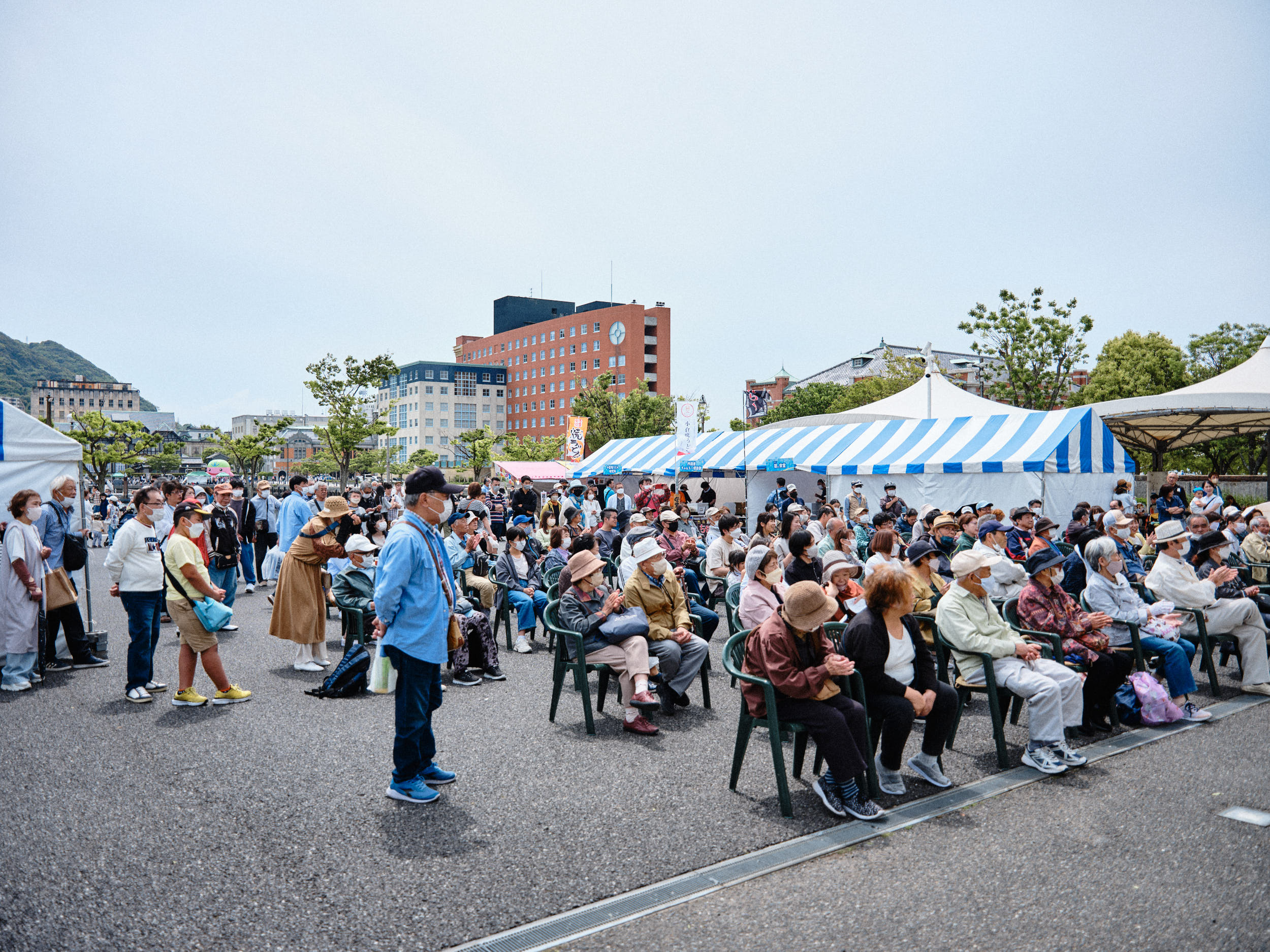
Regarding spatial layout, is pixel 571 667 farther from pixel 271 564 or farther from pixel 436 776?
pixel 271 564

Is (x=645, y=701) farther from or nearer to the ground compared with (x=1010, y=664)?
nearer to the ground

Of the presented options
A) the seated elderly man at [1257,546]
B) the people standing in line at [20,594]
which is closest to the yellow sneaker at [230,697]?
the people standing in line at [20,594]

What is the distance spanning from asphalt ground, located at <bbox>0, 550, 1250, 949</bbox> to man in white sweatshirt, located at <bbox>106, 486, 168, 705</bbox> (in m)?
0.28

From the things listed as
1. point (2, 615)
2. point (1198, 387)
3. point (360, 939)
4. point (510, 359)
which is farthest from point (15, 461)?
point (510, 359)

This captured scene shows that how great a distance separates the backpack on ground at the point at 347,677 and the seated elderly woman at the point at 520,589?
2086mm

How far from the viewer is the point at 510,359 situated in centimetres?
11862

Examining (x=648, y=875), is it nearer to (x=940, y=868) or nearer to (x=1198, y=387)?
(x=940, y=868)

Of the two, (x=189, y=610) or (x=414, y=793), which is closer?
(x=414, y=793)

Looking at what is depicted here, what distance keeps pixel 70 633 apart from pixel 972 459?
15409 millimetres

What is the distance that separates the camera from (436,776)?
14.7 feet

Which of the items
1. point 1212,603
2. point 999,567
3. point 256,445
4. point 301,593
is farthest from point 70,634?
point 256,445

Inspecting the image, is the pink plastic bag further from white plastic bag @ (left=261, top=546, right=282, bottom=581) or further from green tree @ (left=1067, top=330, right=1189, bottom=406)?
green tree @ (left=1067, top=330, right=1189, bottom=406)

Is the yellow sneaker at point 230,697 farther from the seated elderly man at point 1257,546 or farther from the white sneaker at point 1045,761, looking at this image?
the seated elderly man at point 1257,546

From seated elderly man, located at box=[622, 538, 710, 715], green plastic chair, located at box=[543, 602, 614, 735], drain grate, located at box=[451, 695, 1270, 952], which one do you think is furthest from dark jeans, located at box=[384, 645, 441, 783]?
seated elderly man, located at box=[622, 538, 710, 715]
